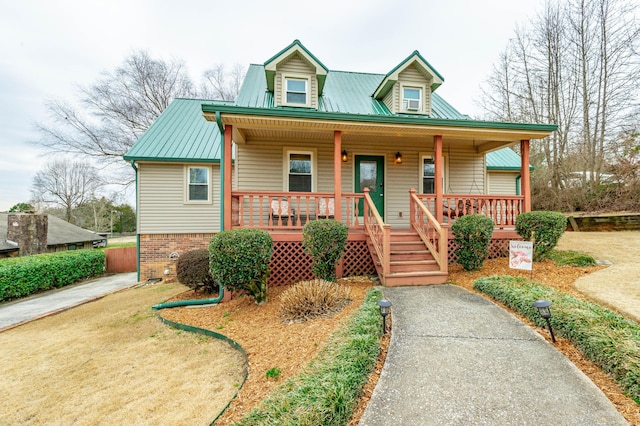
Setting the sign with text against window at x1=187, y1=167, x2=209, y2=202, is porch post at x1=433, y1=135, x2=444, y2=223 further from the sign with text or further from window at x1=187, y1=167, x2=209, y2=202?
window at x1=187, y1=167, x2=209, y2=202

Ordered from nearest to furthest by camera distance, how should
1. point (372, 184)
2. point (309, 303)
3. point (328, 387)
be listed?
point (328, 387) < point (309, 303) < point (372, 184)

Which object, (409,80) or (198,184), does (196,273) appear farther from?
(409,80)

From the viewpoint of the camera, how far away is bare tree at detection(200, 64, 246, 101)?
832 inches

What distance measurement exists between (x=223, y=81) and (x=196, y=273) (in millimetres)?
19676

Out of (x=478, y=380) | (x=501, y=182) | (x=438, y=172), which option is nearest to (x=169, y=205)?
(x=438, y=172)

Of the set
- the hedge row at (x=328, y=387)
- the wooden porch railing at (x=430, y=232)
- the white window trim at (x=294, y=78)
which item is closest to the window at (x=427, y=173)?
the wooden porch railing at (x=430, y=232)

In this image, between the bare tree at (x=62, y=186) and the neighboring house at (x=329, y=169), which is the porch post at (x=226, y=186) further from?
the bare tree at (x=62, y=186)

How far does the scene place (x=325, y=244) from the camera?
17.8ft

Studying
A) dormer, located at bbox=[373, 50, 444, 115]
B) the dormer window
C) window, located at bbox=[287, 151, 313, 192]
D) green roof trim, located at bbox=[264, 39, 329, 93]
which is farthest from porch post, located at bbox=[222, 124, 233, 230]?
dormer, located at bbox=[373, 50, 444, 115]

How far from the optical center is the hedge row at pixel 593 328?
2.53m

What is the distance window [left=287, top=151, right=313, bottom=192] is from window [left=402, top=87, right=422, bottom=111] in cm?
387

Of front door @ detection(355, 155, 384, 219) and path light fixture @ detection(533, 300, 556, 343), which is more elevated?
front door @ detection(355, 155, 384, 219)

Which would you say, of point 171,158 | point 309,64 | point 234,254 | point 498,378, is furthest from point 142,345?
point 309,64

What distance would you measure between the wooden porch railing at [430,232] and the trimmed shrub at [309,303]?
2.48 m
